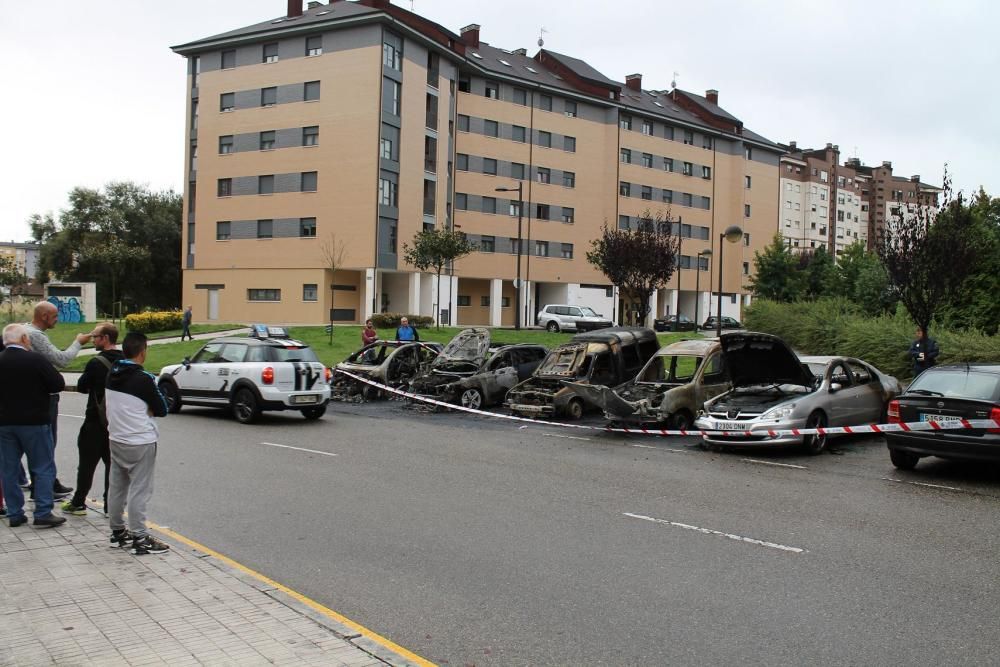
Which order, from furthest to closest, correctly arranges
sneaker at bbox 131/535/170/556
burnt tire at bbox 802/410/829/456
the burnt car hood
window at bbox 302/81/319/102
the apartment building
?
window at bbox 302/81/319/102 < the apartment building < the burnt car hood < burnt tire at bbox 802/410/829/456 < sneaker at bbox 131/535/170/556

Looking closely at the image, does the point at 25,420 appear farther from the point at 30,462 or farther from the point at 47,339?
the point at 47,339

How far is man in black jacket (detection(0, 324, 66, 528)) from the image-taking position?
6.69 metres

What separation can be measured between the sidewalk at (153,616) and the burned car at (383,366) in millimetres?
13903

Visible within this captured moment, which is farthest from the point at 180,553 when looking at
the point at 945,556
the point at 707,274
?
the point at 707,274

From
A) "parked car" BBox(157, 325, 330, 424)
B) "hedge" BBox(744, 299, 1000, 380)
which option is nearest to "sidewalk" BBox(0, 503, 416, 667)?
"parked car" BBox(157, 325, 330, 424)

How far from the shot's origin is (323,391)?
52.4 feet

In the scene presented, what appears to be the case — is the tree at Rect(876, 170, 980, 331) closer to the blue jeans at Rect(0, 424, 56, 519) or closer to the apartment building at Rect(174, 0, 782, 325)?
the blue jeans at Rect(0, 424, 56, 519)

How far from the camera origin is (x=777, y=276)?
2135 inches

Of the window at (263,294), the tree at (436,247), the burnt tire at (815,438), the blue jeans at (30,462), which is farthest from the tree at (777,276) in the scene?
the blue jeans at (30,462)

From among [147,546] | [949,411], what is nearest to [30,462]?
[147,546]

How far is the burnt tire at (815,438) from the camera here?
1241 centimetres

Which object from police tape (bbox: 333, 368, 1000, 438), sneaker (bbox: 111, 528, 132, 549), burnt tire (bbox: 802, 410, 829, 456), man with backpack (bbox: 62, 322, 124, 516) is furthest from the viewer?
burnt tire (bbox: 802, 410, 829, 456)

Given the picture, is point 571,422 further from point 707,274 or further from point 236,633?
point 707,274

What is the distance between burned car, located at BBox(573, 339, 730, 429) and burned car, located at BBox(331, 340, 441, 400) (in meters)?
6.65
